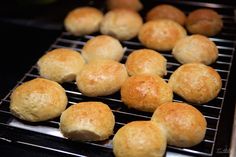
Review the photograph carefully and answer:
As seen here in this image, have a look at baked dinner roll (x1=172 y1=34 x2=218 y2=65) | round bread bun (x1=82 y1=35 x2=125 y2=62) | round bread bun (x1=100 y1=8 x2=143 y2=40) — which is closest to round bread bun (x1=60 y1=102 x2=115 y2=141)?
round bread bun (x1=82 y1=35 x2=125 y2=62)

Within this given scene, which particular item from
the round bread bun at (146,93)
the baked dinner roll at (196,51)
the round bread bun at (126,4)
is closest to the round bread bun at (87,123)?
the round bread bun at (146,93)

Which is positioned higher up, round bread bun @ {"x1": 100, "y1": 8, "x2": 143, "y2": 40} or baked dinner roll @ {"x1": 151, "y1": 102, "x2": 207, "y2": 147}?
round bread bun @ {"x1": 100, "y1": 8, "x2": 143, "y2": 40}

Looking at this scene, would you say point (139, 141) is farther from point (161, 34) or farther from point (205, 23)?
point (205, 23)

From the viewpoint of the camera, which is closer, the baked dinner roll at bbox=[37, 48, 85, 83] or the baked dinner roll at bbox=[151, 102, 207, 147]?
the baked dinner roll at bbox=[151, 102, 207, 147]

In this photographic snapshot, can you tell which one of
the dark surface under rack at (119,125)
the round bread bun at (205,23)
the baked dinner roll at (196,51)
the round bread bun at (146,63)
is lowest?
the dark surface under rack at (119,125)

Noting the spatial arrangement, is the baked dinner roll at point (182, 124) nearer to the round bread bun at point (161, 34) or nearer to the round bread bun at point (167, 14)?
the round bread bun at point (161, 34)

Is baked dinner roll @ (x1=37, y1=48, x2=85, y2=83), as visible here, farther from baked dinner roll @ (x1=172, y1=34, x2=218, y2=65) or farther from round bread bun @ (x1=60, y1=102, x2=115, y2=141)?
baked dinner roll @ (x1=172, y1=34, x2=218, y2=65)
